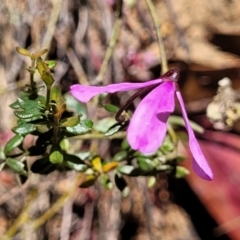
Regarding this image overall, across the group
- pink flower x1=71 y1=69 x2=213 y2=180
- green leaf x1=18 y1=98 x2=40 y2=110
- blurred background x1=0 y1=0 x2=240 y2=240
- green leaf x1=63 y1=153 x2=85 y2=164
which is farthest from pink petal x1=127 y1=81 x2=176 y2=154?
blurred background x1=0 y1=0 x2=240 y2=240

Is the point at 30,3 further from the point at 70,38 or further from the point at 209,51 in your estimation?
the point at 209,51

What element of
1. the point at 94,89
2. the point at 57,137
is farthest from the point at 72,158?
the point at 94,89

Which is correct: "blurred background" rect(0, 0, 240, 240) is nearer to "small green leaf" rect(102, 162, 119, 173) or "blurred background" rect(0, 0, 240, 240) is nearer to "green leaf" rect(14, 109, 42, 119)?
"small green leaf" rect(102, 162, 119, 173)

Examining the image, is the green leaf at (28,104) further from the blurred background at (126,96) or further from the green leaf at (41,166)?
the blurred background at (126,96)

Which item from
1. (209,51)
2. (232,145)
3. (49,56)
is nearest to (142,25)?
(209,51)

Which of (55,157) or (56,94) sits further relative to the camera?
(55,157)

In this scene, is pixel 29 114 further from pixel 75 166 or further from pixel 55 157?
pixel 75 166

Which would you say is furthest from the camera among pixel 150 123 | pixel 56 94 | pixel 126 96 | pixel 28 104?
pixel 126 96
